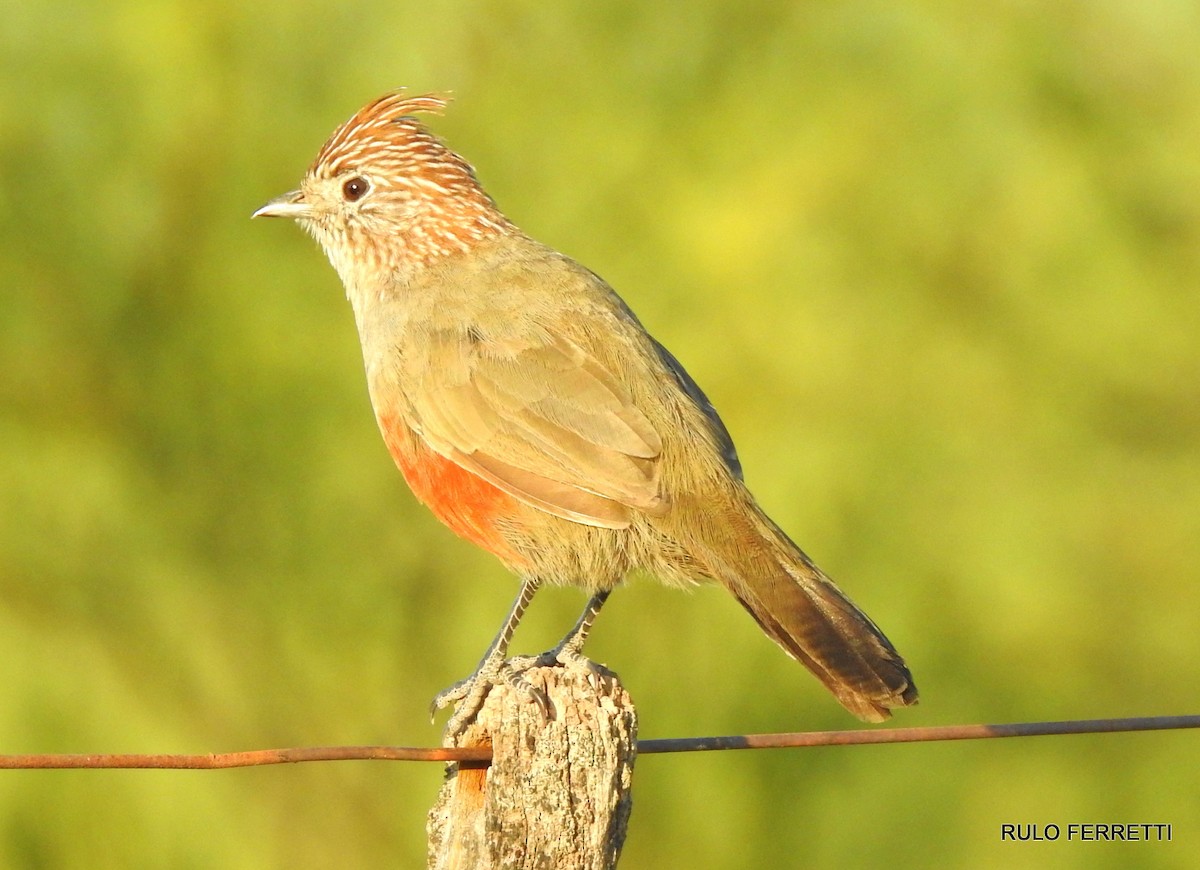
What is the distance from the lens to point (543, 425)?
4449 millimetres

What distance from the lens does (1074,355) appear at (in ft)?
24.3

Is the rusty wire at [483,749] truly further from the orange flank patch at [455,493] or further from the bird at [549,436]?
the orange flank patch at [455,493]

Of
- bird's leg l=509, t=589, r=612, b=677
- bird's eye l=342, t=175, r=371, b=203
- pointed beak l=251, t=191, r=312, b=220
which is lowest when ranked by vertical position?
bird's leg l=509, t=589, r=612, b=677

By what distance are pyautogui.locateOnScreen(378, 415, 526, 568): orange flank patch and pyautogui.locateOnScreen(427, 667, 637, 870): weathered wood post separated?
1.17 metres

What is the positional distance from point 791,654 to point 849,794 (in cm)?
291

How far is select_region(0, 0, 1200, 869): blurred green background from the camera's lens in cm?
658

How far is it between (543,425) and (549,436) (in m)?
0.05

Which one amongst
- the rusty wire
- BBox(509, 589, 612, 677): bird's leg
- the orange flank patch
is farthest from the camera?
the orange flank patch

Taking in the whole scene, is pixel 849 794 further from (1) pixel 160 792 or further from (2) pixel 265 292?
(2) pixel 265 292

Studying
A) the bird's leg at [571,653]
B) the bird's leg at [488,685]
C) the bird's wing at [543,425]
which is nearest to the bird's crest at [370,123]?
the bird's wing at [543,425]

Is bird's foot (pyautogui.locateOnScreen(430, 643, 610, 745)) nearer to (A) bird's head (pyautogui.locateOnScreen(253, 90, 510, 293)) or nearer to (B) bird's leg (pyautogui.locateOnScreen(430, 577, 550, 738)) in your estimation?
(B) bird's leg (pyautogui.locateOnScreen(430, 577, 550, 738))

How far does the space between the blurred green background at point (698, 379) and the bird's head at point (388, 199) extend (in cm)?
174

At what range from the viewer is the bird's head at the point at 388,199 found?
520 centimetres

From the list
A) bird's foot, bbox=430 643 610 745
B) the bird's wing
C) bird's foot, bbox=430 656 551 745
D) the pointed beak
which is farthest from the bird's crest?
bird's foot, bbox=430 656 551 745
